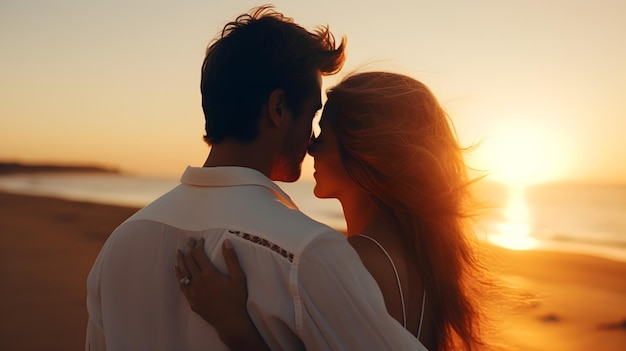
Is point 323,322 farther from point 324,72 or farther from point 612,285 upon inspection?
point 612,285

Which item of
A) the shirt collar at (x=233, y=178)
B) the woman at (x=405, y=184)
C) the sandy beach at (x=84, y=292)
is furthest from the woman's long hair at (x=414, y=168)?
the shirt collar at (x=233, y=178)

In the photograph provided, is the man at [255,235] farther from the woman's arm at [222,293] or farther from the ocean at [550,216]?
the ocean at [550,216]

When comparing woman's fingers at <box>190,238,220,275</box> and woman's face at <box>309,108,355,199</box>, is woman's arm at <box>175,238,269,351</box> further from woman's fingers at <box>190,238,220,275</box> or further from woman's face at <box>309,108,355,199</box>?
woman's face at <box>309,108,355,199</box>

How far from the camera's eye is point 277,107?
2143mm

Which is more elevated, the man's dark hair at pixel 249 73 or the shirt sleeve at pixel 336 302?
the man's dark hair at pixel 249 73

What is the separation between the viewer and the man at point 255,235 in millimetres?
1744

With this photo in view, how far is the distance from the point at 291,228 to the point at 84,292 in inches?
359

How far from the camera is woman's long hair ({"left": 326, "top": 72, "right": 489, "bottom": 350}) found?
2.72m

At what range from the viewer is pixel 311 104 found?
228cm

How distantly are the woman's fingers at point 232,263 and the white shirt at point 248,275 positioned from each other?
16mm

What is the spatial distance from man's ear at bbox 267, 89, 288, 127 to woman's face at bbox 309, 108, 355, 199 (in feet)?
2.18

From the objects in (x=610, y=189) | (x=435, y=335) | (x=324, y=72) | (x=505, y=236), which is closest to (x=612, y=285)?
(x=505, y=236)

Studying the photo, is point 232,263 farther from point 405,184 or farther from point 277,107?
point 405,184

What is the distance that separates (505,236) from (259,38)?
805 inches
